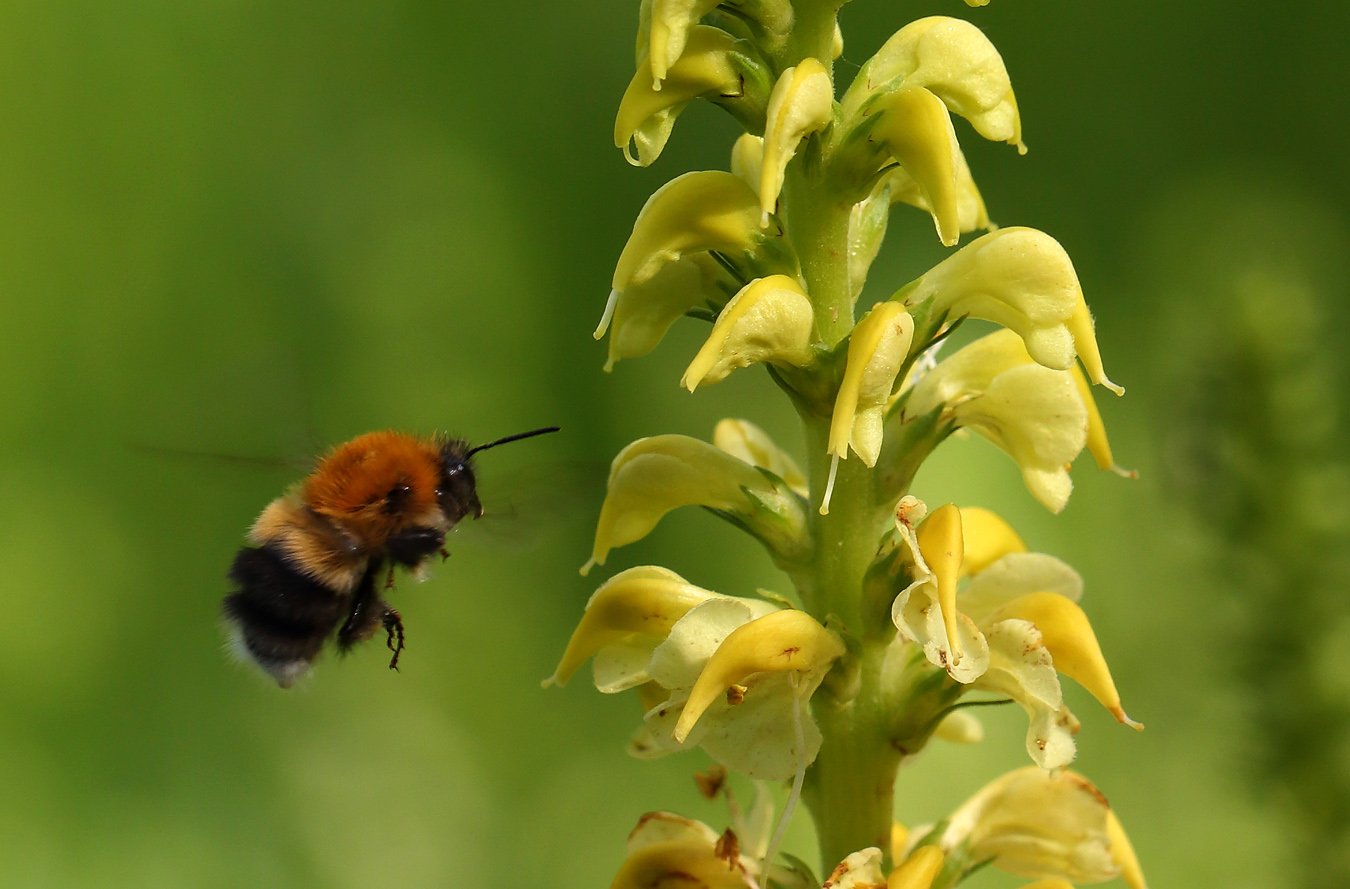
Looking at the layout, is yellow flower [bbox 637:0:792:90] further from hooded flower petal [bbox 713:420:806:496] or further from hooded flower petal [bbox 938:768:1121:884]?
hooded flower petal [bbox 938:768:1121:884]

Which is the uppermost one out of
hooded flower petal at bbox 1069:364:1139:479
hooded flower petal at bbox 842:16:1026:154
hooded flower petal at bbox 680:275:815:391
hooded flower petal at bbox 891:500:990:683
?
hooded flower petal at bbox 842:16:1026:154

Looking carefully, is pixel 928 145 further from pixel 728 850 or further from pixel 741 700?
pixel 728 850

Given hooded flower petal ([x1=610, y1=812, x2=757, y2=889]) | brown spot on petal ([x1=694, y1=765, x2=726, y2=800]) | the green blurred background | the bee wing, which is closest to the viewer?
hooded flower petal ([x1=610, y1=812, x2=757, y2=889])

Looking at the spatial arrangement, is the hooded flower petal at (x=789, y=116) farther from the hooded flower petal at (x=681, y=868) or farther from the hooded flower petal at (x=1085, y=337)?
the hooded flower petal at (x=681, y=868)

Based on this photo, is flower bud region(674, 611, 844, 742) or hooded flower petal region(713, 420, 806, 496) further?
hooded flower petal region(713, 420, 806, 496)

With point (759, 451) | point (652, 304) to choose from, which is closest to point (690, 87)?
point (652, 304)

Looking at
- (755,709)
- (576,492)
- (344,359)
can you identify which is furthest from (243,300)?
(755,709)

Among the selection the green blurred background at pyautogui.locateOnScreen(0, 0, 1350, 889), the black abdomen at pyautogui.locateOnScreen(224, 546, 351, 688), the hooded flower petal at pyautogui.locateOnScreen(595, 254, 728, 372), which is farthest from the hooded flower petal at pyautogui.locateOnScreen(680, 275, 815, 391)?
the green blurred background at pyautogui.locateOnScreen(0, 0, 1350, 889)
